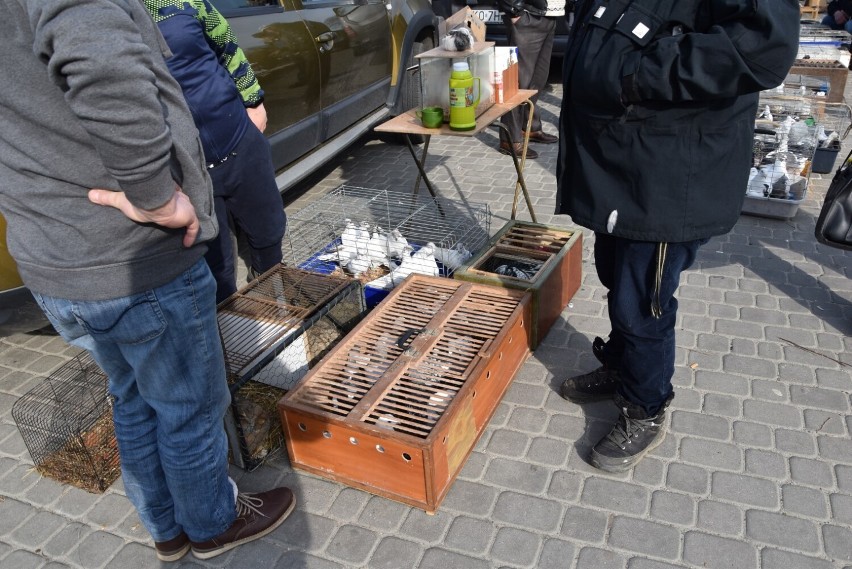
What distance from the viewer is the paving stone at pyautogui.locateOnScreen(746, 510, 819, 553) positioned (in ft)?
7.56

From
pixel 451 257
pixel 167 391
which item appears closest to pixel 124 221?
pixel 167 391

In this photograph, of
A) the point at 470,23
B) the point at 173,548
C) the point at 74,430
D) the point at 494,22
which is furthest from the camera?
the point at 494,22

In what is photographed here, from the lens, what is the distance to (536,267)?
12.2 ft

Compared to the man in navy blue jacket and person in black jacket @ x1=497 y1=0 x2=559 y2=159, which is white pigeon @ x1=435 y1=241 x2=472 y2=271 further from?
person in black jacket @ x1=497 y1=0 x2=559 y2=159

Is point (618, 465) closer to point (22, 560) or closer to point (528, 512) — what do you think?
point (528, 512)

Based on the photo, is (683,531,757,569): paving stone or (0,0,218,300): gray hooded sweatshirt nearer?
(0,0,218,300): gray hooded sweatshirt

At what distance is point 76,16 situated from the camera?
1.33 m

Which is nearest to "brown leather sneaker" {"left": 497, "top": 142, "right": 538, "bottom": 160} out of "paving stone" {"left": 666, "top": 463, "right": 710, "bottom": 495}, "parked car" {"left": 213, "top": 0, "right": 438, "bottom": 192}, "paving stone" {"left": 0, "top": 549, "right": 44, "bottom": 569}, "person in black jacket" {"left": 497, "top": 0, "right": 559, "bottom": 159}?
"person in black jacket" {"left": 497, "top": 0, "right": 559, "bottom": 159}

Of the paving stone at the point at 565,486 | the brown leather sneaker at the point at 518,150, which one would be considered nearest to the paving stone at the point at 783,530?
the paving stone at the point at 565,486

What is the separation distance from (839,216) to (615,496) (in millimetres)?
1535

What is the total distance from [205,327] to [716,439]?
209cm

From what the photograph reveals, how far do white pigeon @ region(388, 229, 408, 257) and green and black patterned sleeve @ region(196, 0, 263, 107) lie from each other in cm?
118

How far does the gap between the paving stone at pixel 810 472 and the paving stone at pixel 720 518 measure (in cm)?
33

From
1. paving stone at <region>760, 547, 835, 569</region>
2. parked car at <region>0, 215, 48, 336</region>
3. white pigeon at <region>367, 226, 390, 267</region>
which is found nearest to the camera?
paving stone at <region>760, 547, 835, 569</region>
